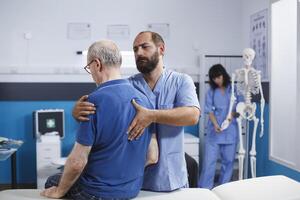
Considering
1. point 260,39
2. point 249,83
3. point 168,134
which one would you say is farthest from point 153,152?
point 260,39

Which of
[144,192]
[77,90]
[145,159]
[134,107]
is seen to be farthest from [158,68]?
[77,90]

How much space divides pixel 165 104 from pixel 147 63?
0.21 m

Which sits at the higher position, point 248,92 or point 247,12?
point 247,12

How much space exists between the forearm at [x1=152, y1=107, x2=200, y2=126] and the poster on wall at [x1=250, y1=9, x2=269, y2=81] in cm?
268

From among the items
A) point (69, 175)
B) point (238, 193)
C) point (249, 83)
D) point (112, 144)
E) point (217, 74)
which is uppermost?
point (217, 74)

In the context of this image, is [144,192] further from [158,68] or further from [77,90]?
[77,90]

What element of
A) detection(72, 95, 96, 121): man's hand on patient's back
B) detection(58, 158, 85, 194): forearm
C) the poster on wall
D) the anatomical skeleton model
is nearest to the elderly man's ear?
detection(72, 95, 96, 121): man's hand on patient's back

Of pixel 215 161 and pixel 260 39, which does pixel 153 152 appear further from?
pixel 260 39

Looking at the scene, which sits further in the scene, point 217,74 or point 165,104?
point 217,74

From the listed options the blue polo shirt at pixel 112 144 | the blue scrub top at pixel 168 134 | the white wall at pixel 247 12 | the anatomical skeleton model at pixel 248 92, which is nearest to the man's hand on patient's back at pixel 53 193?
the blue polo shirt at pixel 112 144

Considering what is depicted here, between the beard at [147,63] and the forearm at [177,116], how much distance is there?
0.24m

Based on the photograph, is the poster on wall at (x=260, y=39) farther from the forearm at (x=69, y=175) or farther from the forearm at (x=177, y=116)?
the forearm at (x=69, y=175)

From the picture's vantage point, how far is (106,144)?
1620 mm

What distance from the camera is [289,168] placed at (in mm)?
3799
